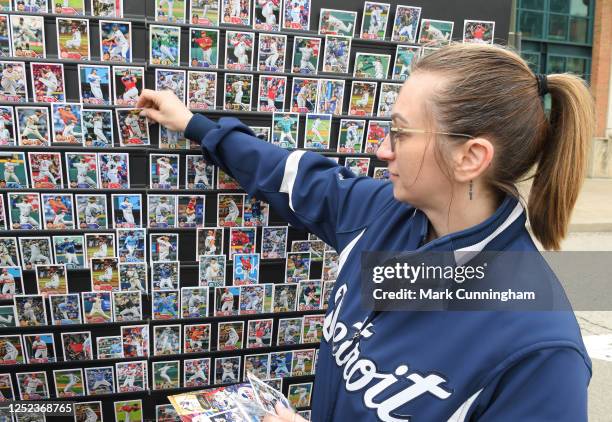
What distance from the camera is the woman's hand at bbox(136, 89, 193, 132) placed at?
5.44ft

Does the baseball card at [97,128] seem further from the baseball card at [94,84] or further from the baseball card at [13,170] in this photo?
the baseball card at [13,170]

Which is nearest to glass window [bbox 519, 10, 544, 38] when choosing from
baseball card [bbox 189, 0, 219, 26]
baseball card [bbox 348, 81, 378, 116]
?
baseball card [bbox 348, 81, 378, 116]

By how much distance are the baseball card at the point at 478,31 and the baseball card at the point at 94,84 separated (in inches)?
50.0

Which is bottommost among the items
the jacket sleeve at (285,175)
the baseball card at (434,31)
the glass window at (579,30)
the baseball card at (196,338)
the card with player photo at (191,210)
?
the baseball card at (196,338)

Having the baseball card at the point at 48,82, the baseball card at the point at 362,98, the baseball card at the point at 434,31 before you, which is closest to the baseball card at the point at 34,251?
the baseball card at the point at 48,82

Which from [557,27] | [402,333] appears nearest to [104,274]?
[402,333]

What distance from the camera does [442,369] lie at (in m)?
1.20

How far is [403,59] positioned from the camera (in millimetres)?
1950

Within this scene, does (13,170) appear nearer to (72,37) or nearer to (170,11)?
(72,37)

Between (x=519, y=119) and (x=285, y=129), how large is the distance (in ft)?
2.71

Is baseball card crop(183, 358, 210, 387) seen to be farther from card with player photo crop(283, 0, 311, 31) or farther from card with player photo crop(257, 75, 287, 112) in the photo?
card with player photo crop(283, 0, 311, 31)

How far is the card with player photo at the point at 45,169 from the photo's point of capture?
Answer: 5.36 feet

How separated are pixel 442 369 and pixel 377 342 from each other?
181mm

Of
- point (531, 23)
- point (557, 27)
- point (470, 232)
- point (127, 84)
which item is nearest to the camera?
point (470, 232)
